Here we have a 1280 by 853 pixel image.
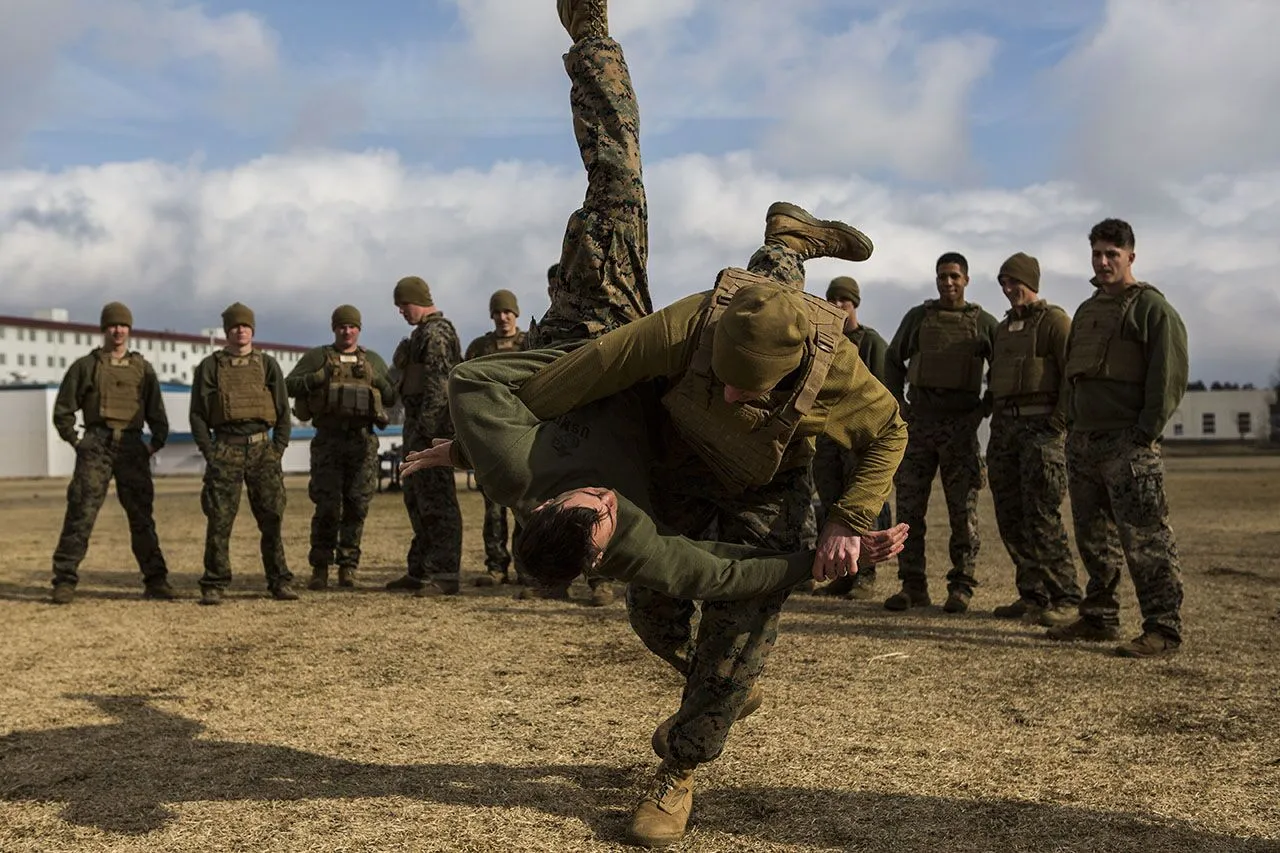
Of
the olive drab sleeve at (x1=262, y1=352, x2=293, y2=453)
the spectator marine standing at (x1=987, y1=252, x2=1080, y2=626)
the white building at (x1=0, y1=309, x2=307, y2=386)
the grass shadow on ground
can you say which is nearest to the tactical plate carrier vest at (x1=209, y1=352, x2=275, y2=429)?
the olive drab sleeve at (x1=262, y1=352, x2=293, y2=453)

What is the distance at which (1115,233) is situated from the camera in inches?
267

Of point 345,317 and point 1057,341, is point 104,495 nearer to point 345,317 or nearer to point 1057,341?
point 345,317

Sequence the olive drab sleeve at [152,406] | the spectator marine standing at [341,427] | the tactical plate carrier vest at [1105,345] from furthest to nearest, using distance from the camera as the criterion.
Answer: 1. the spectator marine standing at [341,427]
2. the olive drab sleeve at [152,406]
3. the tactical plate carrier vest at [1105,345]

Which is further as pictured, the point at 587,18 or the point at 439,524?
the point at 439,524

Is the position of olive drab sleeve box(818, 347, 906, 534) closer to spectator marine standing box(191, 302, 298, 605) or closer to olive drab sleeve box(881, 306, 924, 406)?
olive drab sleeve box(881, 306, 924, 406)

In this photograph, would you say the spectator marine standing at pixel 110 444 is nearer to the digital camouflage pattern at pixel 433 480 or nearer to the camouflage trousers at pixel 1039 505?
the digital camouflage pattern at pixel 433 480

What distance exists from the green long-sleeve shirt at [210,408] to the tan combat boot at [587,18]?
546cm

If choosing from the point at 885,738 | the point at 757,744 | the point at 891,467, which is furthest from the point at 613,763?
the point at 891,467

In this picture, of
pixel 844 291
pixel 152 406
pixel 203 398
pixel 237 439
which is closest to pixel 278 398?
pixel 237 439

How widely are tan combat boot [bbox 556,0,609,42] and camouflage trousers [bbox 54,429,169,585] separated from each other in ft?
21.4

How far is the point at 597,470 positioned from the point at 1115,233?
4.81 m

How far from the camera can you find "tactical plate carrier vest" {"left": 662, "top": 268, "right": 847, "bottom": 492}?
3266 mm

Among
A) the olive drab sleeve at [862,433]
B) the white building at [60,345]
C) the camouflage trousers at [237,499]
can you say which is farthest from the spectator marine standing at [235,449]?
the white building at [60,345]

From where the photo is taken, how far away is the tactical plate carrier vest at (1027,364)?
7750 mm
